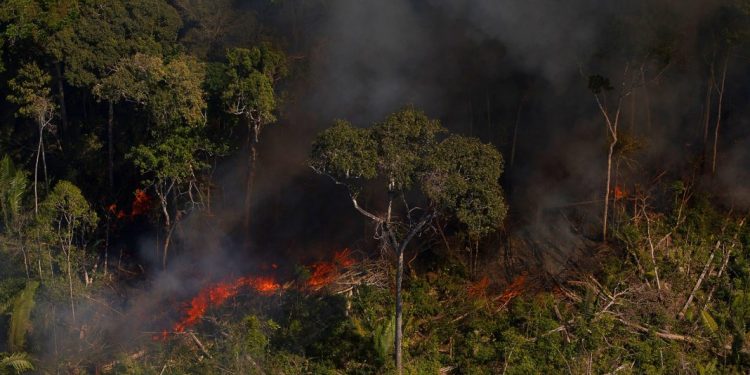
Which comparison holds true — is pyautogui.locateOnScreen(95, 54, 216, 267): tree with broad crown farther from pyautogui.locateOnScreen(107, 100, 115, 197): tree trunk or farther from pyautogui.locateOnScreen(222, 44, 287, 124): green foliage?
pyautogui.locateOnScreen(107, 100, 115, 197): tree trunk

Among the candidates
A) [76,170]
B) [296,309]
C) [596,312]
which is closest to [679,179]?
[596,312]

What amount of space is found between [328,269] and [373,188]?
241 cm

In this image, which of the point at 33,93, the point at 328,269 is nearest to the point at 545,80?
the point at 328,269

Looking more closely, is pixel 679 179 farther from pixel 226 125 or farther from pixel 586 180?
pixel 226 125

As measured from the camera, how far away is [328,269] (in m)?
17.3

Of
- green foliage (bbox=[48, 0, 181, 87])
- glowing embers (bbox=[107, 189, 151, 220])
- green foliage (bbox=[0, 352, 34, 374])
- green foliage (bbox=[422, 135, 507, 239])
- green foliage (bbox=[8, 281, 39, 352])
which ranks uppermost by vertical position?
green foliage (bbox=[48, 0, 181, 87])

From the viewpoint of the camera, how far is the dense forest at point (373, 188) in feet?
48.9

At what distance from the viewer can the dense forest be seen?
48.9 feet

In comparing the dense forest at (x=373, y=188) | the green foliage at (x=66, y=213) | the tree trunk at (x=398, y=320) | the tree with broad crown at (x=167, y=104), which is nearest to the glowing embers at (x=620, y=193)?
the dense forest at (x=373, y=188)

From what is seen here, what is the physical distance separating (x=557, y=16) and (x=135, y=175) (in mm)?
12080

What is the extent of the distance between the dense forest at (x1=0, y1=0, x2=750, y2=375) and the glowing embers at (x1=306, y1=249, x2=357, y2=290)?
5cm

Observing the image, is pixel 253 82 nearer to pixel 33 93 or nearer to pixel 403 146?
pixel 403 146

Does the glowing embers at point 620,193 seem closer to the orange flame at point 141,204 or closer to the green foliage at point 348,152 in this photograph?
the green foliage at point 348,152

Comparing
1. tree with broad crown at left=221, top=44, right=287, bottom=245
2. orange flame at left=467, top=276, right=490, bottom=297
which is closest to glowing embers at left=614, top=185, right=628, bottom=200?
orange flame at left=467, top=276, right=490, bottom=297
